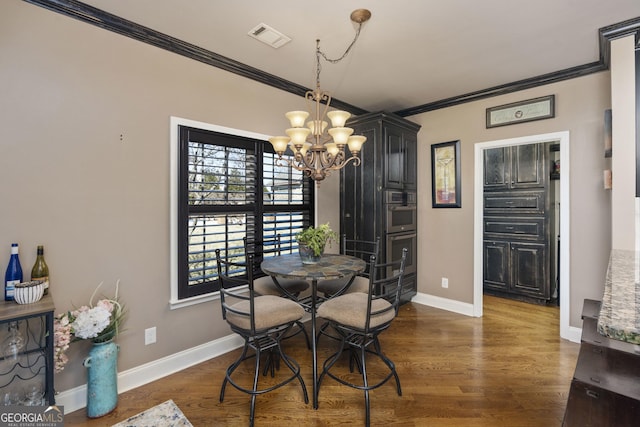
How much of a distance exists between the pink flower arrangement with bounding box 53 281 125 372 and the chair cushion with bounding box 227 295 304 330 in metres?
0.77

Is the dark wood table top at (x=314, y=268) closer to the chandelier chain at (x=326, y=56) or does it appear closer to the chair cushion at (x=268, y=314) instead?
the chair cushion at (x=268, y=314)

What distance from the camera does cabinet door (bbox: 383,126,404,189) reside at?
358cm

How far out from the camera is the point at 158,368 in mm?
2359

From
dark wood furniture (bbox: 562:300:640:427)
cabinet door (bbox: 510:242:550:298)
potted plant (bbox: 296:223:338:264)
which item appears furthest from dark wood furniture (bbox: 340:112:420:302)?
dark wood furniture (bbox: 562:300:640:427)

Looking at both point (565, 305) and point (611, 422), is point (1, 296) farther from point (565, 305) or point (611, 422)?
point (565, 305)

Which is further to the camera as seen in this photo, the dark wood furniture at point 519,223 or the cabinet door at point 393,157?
the dark wood furniture at point 519,223

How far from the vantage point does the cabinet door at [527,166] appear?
4.08 m

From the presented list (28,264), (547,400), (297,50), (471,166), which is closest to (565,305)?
(547,400)

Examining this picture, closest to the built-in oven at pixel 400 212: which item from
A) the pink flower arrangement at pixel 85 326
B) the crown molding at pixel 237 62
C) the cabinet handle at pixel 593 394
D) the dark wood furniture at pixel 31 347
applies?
the crown molding at pixel 237 62

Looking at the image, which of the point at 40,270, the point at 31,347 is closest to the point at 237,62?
the point at 40,270

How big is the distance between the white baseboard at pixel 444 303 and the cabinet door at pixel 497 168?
1882 millimetres

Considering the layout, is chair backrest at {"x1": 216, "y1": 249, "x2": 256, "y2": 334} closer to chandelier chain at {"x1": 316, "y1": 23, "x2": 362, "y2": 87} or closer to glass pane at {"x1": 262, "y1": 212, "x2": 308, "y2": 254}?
glass pane at {"x1": 262, "y1": 212, "x2": 308, "y2": 254}

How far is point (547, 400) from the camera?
6.85 ft

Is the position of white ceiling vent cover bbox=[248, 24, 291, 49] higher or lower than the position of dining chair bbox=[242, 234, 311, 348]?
higher
